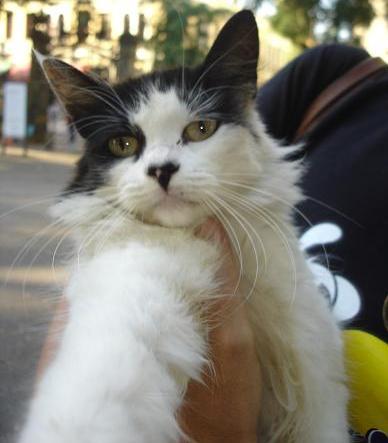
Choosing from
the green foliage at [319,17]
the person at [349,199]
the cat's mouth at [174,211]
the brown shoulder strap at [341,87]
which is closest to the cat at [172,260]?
the cat's mouth at [174,211]

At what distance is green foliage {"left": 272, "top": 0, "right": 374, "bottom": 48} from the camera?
5355mm

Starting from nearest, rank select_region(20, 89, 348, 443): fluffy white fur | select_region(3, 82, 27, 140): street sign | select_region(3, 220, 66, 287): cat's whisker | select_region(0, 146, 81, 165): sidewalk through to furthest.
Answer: select_region(20, 89, 348, 443): fluffy white fur
select_region(3, 220, 66, 287): cat's whisker
select_region(0, 146, 81, 165): sidewalk
select_region(3, 82, 27, 140): street sign

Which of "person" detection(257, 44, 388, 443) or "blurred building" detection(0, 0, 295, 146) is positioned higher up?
"blurred building" detection(0, 0, 295, 146)

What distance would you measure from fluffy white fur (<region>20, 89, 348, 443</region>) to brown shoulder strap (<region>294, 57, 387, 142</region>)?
0.47 metres

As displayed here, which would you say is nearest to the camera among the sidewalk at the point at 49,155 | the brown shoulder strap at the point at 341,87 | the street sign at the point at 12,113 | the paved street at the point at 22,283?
the paved street at the point at 22,283

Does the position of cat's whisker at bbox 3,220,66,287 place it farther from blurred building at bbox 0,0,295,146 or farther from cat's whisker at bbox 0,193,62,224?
blurred building at bbox 0,0,295,146

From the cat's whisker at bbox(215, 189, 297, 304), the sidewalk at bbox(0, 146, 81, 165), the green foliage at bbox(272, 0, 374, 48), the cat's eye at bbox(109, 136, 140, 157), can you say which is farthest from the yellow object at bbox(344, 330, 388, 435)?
the green foliage at bbox(272, 0, 374, 48)

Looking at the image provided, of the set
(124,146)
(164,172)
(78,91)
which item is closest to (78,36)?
(78,91)

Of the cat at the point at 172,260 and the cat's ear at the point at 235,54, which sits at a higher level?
the cat's ear at the point at 235,54

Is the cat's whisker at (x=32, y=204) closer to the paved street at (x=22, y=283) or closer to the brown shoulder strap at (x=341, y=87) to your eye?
the paved street at (x=22, y=283)

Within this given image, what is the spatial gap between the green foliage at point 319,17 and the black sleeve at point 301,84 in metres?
4.18

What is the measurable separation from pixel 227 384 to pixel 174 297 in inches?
6.5

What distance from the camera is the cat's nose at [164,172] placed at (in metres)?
0.67

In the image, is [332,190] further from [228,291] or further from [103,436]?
[103,436]
